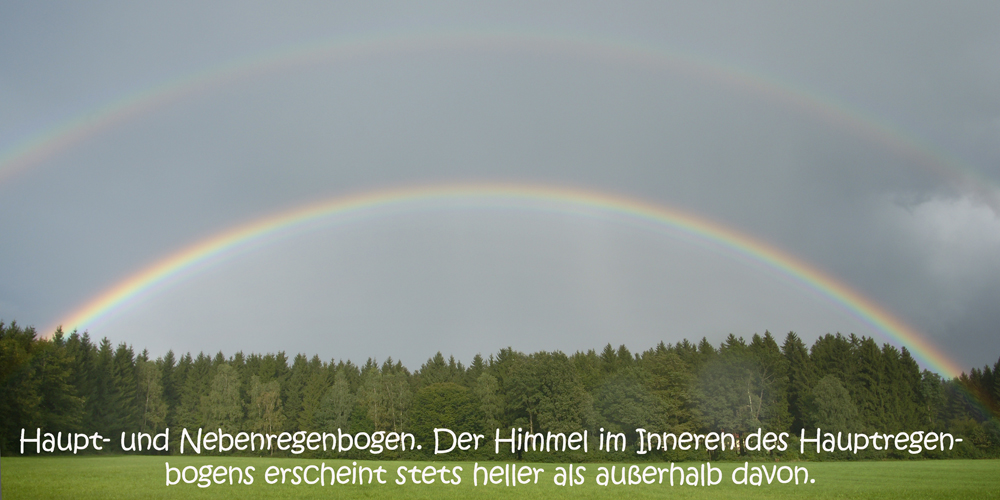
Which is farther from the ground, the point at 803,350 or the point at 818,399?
the point at 803,350

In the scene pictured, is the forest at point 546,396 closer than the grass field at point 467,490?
No

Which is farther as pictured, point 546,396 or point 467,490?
point 546,396

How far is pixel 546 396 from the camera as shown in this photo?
98188 mm

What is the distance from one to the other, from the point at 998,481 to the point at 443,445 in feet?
257

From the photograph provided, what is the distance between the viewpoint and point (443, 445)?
334 feet

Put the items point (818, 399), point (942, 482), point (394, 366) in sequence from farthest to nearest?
point (394, 366) → point (818, 399) → point (942, 482)

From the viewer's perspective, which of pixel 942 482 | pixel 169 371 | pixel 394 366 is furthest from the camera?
pixel 394 366

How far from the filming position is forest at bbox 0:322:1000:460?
293 ft

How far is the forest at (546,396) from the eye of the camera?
8938 centimetres

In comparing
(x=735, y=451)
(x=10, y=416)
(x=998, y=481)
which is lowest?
(x=735, y=451)

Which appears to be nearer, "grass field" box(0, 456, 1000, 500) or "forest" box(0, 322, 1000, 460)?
"grass field" box(0, 456, 1000, 500)

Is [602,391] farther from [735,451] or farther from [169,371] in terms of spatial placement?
[169,371]

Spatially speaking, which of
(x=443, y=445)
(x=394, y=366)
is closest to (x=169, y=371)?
(x=394, y=366)

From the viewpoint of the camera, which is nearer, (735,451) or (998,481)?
(998,481)
